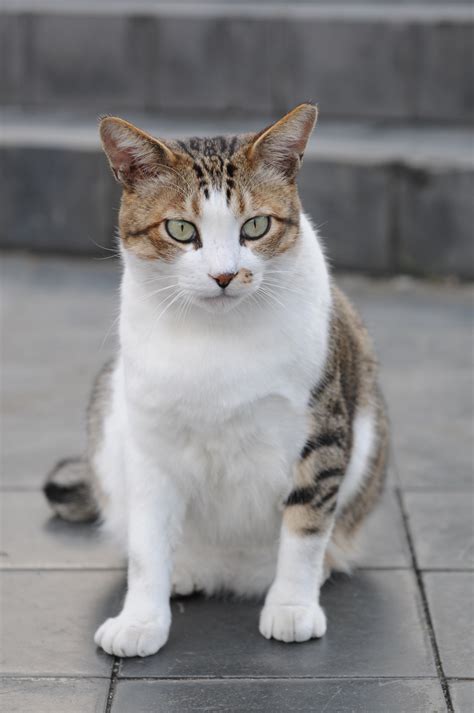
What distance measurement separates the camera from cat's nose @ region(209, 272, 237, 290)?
291 centimetres

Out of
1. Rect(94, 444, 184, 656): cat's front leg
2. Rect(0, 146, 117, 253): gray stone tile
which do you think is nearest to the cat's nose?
Rect(94, 444, 184, 656): cat's front leg

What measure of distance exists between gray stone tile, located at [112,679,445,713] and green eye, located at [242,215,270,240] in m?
1.10

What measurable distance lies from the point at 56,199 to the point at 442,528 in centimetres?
384

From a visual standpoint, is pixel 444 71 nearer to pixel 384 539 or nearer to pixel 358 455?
pixel 384 539

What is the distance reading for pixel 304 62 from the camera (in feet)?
24.3

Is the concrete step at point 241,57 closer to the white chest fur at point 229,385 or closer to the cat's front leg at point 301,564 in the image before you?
the white chest fur at point 229,385

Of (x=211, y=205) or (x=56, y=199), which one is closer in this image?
(x=211, y=205)

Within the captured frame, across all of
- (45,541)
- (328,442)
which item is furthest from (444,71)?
(328,442)

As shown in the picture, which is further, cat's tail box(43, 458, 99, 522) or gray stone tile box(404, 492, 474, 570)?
cat's tail box(43, 458, 99, 522)

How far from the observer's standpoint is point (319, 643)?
130 inches

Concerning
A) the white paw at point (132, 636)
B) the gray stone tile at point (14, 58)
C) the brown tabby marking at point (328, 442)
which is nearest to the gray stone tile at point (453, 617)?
the brown tabby marking at point (328, 442)

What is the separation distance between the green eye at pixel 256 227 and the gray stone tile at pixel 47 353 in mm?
1671

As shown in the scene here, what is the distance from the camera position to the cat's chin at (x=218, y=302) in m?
3.00

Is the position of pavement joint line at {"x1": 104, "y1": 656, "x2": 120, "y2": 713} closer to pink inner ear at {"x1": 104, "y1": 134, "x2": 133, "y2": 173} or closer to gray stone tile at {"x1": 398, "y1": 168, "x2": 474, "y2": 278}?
pink inner ear at {"x1": 104, "y1": 134, "x2": 133, "y2": 173}
